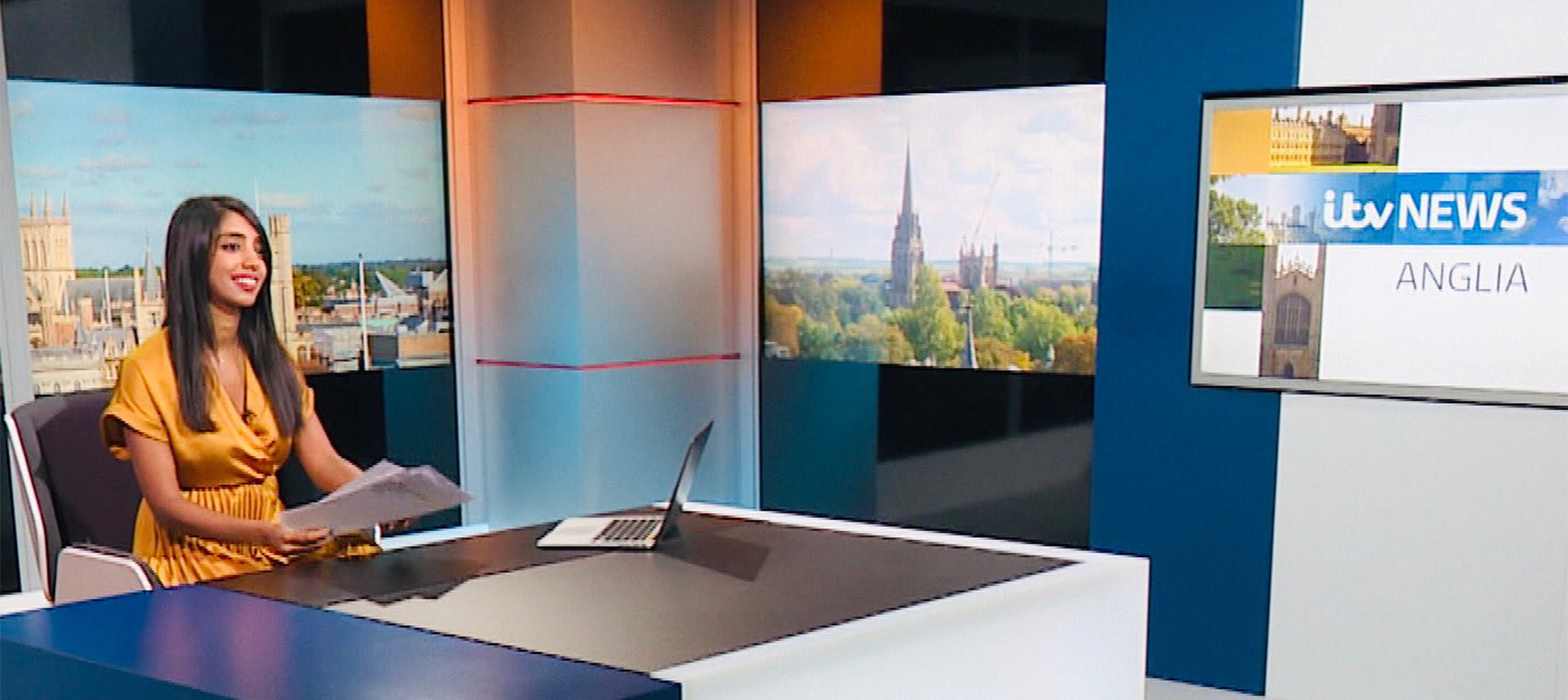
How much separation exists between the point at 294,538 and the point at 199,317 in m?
0.60

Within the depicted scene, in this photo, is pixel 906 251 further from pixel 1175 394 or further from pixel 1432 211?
pixel 1432 211

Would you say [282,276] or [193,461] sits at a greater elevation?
[282,276]

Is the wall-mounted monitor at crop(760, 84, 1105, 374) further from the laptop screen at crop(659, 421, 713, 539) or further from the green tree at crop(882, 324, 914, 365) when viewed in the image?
the laptop screen at crop(659, 421, 713, 539)

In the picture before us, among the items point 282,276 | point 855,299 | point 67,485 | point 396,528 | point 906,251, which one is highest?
point 906,251

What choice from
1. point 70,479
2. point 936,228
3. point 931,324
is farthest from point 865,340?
point 70,479

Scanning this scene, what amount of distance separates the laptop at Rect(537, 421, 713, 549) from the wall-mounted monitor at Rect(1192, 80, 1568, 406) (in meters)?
2.16

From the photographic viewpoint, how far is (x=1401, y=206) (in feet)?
14.3

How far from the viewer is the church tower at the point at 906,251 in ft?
20.5

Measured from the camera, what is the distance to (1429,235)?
4.34 metres

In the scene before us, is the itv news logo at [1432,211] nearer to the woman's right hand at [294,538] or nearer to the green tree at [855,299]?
the green tree at [855,299]

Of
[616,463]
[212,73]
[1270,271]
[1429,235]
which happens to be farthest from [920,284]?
[212,73]

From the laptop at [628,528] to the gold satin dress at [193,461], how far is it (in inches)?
24.7

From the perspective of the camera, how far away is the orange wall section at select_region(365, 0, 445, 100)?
6.24 meters

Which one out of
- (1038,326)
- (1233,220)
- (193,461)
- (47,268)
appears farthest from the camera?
(1038,326)
